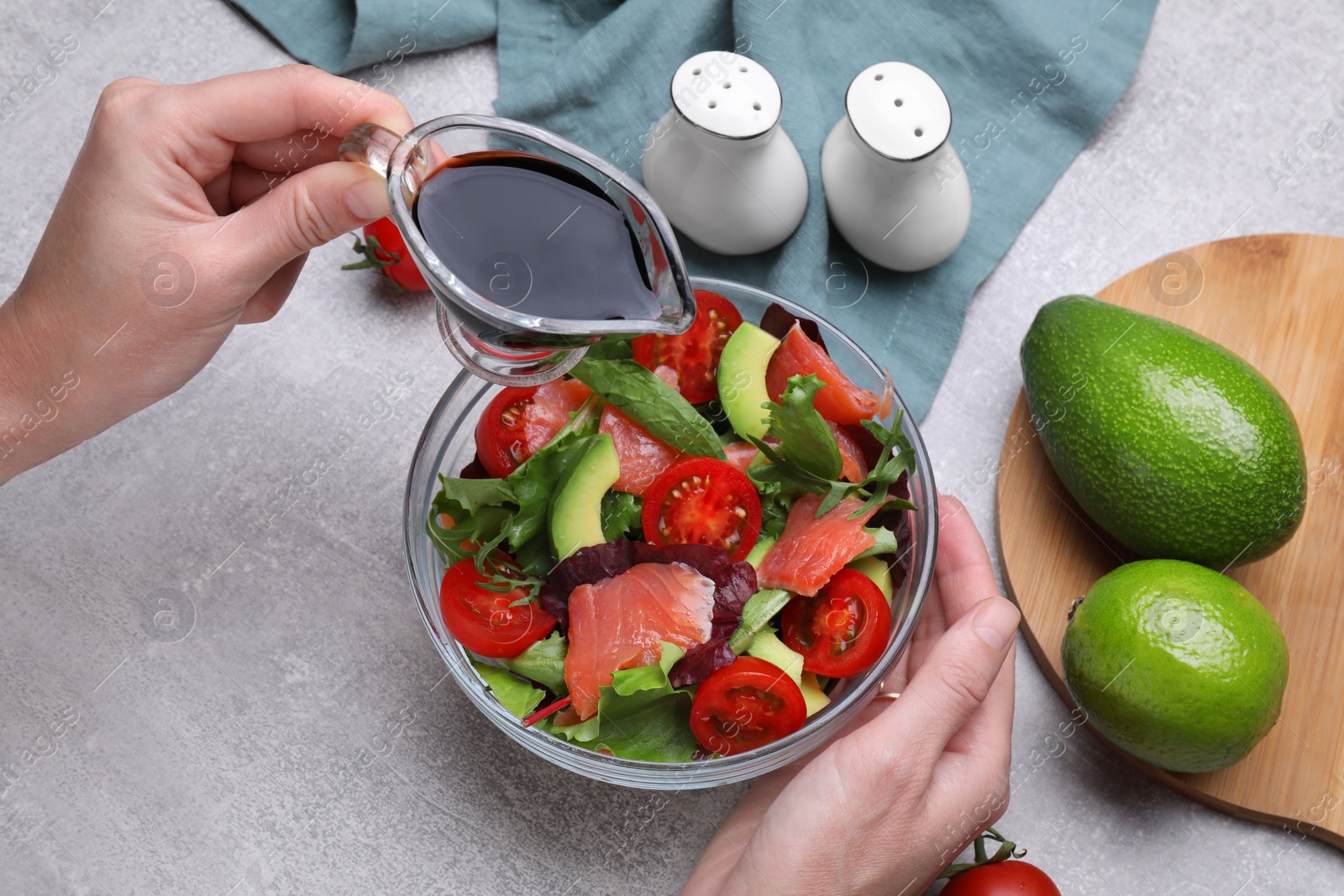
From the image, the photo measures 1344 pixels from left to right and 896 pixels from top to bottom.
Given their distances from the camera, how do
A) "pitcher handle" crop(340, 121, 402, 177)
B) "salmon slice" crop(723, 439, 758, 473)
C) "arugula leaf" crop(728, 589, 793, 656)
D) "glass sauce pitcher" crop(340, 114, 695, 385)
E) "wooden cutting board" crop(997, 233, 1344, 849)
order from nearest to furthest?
"glass sauce pitcher" crop(340, 114, 695, 385) → "pitcher handle" crop(340, 121, 402, 177) → "arugula leaf" crop(728, 589, 793, 656) → "salmon slice" crop(723, 439, 758, 473) → "wooden cutting board" crop(997, 233, 1344, 849)

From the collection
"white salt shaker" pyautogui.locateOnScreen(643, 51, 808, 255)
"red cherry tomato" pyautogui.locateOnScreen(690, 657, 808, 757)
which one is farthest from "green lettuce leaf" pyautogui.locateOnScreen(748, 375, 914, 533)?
"white salt shaker" pyautogui.locateOnScreen(643, 51, 808, 255)

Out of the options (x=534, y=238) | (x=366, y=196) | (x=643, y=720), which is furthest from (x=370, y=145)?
(x=643, y=720)

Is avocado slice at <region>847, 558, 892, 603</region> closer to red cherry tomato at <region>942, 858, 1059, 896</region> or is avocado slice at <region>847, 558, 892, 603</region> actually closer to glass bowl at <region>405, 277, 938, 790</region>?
glass bowl at <region>405, 277, 938, 790</region>

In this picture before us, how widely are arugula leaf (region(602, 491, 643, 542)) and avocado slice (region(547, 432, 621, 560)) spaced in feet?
0.18

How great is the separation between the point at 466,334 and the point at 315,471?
2.07 feet

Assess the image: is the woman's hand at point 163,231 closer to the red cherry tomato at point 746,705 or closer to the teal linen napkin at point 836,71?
the teal linen napkin at point 836,71

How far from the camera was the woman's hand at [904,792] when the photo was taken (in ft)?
4.15

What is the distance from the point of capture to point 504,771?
1.63 m

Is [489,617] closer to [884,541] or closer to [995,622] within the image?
[884,541]

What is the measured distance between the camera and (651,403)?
136cm

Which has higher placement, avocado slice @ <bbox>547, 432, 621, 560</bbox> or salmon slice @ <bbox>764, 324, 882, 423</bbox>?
salmon slice @ <bbox>764, 324, 882, 423</bbox>

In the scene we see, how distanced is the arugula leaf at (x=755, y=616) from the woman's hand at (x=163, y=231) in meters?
0.71

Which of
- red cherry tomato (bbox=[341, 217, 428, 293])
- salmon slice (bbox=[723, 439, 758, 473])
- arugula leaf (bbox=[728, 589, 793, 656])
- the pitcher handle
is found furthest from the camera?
red cherry tomato (bbox=[341, 217, 428, 293])

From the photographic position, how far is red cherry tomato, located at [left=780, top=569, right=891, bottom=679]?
131 cm
